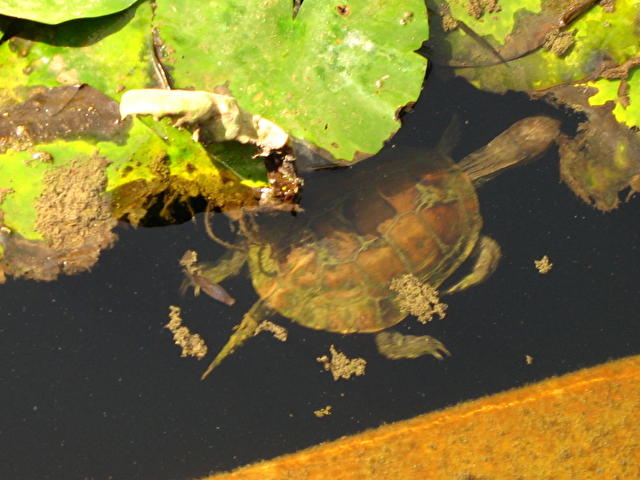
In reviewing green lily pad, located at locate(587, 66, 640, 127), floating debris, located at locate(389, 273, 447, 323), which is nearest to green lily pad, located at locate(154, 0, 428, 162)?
floating debris, located at locate(389, 273, 447, 323)

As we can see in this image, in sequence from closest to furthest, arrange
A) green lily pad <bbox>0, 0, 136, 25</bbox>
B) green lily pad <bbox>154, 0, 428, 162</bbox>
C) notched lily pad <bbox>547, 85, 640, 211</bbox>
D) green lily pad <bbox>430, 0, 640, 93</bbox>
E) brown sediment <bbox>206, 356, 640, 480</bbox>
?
green lily pad <bbox>0, 0, 136, 25</bbox> < green lily pad <bbox>154, 0, 428, 162</bbox> < green lily pad <bbox>430, 0, 640, 93</bbox> < notched lily pad <bbox>547, 85, 640, 211</bbox> < brown sediment <bbox>206, 356, 640, 480</bbox>

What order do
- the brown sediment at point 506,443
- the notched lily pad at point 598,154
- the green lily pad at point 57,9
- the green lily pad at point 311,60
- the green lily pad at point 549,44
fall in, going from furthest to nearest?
the brown sediment at point 506,443 → the notched lily pad at point 598,154 → the green lily pad at point 549,44 → the green lily pad at point 311,60 → the green lily pad at point 57,9

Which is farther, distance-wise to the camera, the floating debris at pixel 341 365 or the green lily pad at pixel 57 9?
the floating debris at pixel 341 365

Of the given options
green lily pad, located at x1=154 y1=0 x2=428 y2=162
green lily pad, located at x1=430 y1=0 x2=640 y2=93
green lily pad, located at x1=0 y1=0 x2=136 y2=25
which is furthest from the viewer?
green lily pad, located at x1=430 y1=0 x2=640 y2=93

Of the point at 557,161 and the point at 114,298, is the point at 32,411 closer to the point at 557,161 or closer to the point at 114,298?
the point at 114,298

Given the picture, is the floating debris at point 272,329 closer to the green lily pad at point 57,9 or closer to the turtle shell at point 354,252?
the turtle shell at point 354,252

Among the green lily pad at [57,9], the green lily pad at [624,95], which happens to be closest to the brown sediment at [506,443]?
the green lily pad at [624,95]

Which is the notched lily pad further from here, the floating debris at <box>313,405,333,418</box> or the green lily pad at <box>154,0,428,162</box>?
the floating debris at <box>313,405,333,418</box>

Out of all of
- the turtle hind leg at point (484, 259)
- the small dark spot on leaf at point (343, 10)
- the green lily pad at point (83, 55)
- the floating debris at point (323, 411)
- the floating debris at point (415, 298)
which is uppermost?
the small dark spot on leaf at point (343, 10)
